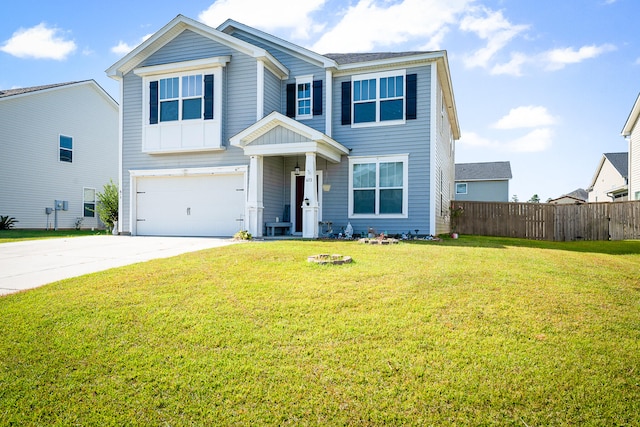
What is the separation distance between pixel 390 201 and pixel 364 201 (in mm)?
842

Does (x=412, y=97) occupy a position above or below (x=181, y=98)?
below

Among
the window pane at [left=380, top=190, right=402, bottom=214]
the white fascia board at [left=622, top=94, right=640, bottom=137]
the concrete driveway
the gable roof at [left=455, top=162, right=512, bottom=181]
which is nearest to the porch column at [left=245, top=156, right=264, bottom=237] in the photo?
the concrete driveway

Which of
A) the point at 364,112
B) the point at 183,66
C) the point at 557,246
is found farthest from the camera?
the point at 183,66

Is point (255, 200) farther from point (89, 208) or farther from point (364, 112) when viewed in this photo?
point (89, 208)

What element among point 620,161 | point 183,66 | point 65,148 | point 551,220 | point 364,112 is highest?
point 183,66

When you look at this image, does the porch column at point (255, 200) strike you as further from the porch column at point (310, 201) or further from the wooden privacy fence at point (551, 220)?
the wooden privacy fence at point (551, 220)

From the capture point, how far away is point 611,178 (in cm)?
3111

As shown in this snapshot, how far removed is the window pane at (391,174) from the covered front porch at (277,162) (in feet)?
4.33

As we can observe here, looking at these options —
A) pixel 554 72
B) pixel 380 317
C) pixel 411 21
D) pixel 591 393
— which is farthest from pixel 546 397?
pixel 554 72

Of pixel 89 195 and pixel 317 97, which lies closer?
pixel 317 97

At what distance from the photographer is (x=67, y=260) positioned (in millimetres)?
8211

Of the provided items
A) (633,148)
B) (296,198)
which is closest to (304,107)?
(296,198)

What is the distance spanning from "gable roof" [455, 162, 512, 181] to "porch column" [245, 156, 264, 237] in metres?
28.8

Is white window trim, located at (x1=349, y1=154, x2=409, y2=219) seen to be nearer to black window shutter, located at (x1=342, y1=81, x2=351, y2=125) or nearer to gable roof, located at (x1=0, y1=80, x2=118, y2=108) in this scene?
black window shutter, located at (x1=342, y1=81, x2=351, y2=125)
